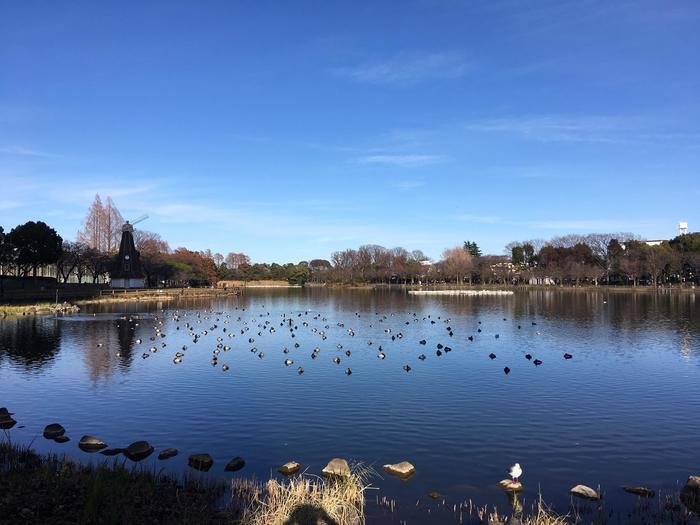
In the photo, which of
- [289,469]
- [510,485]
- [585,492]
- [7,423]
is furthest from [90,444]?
[585,492]

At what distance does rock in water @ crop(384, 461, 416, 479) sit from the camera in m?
12.1

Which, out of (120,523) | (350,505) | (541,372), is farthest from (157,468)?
(541,372)

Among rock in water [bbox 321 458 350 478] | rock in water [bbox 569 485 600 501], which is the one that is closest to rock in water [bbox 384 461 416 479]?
rock in water [bbox 321 458 350 478]

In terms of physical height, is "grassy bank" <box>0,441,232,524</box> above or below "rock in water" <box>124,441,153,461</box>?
above

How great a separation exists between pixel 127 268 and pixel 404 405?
88.6 m

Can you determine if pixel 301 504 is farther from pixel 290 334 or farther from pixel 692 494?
pixel 290 334

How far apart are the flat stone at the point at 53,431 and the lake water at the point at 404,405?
0.27 m

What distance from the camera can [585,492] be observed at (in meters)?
11.0

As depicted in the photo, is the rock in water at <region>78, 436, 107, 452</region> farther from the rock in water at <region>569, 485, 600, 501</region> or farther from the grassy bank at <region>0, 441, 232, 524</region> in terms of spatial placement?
the rock in water at <region>569, 485, 600, 501</region>

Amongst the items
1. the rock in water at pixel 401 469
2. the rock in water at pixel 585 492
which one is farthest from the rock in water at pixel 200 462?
the rock in water at pixel 585 492

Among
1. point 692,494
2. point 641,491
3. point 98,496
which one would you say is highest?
point 98,496

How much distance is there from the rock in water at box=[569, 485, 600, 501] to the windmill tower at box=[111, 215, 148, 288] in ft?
313

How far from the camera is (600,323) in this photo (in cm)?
4497

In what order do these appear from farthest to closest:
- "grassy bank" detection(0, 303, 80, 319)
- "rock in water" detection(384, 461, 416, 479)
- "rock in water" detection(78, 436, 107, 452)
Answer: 1. "grassy bank" detection(0, 303, 80, 319)
2. "rock in water" detection(78, 436, 107, 452)
3. "rock in water" detection(384, 461, 416, 479)
